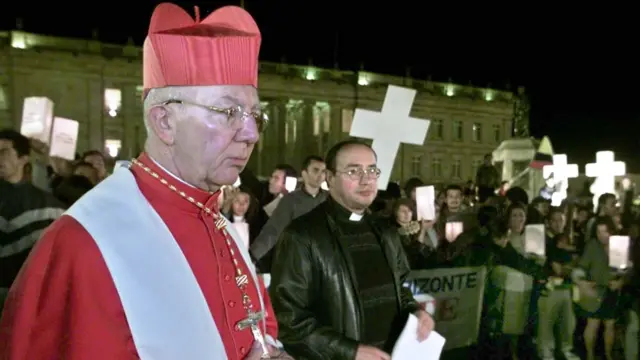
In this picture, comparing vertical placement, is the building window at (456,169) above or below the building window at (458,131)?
below

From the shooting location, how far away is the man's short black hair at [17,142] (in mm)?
4496

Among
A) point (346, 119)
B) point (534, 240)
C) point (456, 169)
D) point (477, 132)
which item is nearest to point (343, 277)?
point (534, 240)

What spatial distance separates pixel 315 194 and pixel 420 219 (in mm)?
1408

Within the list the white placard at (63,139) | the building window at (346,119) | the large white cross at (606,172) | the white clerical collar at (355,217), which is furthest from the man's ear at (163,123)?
the building window at (346,119)

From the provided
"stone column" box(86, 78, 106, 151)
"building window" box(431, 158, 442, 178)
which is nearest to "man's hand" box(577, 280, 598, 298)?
"stone column" box(86, 78, 106, 151)

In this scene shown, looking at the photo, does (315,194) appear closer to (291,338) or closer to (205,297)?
(291,338)

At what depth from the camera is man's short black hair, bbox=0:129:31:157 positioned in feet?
14.8

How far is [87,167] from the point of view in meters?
6.31

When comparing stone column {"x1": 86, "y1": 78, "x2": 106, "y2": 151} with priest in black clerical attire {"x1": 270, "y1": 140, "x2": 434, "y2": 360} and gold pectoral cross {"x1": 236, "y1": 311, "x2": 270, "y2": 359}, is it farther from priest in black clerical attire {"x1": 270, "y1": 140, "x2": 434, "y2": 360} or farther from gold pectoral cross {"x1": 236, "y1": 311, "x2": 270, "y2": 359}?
gold pectoral cross {"x1": 236, "y1": 311, "x2": 270, "y2": 359}

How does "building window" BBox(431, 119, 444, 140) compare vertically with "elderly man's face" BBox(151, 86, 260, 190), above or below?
above

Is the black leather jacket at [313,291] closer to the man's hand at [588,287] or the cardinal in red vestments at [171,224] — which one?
the cardinal in red vestments at [171,224]

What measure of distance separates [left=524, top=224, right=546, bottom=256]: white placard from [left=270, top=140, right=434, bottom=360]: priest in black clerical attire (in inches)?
138

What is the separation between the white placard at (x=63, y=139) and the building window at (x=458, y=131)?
59077 millimetres

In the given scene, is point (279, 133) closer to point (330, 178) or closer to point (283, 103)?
point (283, 103)
